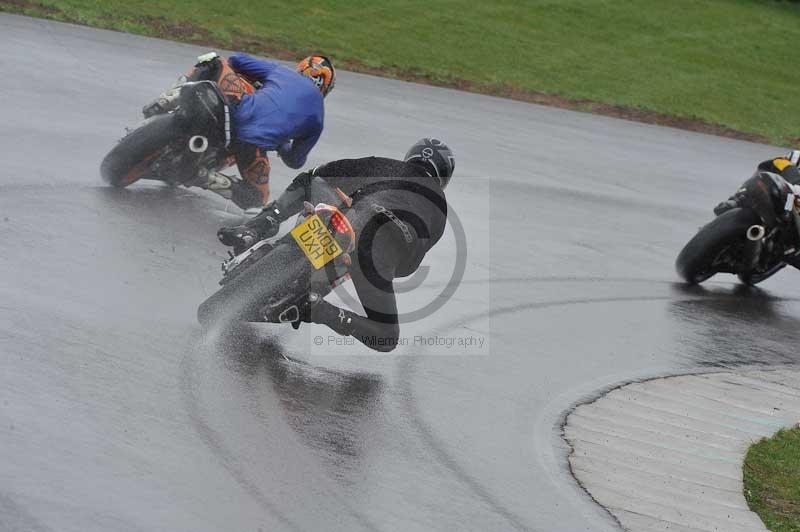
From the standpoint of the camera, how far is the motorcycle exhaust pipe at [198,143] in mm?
10367

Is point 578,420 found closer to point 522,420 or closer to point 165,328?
point 522,420

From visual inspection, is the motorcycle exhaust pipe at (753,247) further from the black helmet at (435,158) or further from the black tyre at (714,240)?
the black helmet at (435,158)

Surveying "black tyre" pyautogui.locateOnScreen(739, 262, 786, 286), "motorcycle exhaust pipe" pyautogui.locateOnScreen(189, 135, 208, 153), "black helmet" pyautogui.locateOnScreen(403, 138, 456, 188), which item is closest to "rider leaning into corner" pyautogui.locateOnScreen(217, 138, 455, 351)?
"black helmet" pyautogui.locateOnScreen(403, 138, 456, 188)

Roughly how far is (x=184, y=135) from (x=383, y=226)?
3405 mm

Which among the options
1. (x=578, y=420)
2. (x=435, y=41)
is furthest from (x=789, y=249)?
(x=435, y=41)

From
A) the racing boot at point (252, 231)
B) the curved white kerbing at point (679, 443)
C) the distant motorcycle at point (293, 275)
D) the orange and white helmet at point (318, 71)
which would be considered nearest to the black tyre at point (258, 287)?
the distant motorcycle at point (293, 275)

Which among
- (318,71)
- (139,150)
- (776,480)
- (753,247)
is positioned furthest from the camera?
(753,247)

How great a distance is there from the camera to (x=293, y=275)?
7.34 m

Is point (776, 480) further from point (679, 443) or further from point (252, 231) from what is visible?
point (252, 231)

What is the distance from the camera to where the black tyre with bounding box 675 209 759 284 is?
38.0ft

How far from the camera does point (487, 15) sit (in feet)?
100

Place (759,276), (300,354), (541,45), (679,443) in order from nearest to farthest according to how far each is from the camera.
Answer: (679,443) → (300,354) → (759,276) → (541,45)

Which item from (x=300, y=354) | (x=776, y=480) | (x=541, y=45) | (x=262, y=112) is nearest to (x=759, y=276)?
(x=262, y=112)

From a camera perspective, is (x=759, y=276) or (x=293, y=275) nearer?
(x=293, y=275)
